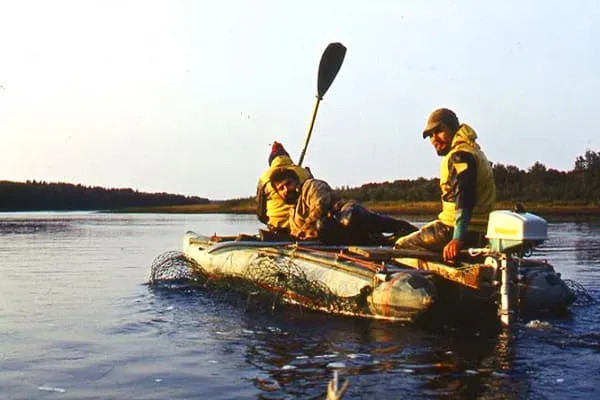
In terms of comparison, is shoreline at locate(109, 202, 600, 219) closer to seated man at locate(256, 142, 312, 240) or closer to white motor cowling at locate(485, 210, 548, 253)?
seated man at locate(256, 142, 312, 240)

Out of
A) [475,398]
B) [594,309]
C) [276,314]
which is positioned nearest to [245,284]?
[276,314]

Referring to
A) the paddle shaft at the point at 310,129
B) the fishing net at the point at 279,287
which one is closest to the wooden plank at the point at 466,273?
the fishing net at the point at 279,287

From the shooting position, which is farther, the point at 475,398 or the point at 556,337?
the point at 556,337

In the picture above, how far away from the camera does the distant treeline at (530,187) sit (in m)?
49.2

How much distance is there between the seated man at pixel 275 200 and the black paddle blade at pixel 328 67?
3.56 m

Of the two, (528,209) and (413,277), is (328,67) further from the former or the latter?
(528,209)

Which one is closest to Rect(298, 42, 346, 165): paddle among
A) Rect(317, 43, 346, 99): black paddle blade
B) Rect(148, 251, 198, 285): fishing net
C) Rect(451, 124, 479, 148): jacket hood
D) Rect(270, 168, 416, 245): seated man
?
Rect(317, 43, 346, 99): black paddle blade

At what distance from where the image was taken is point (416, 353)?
7.98m

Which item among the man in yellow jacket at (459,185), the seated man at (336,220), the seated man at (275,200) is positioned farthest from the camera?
the seated man at (275,200)

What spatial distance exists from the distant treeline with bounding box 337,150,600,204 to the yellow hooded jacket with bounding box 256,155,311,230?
112ft

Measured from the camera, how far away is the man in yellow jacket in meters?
9.33

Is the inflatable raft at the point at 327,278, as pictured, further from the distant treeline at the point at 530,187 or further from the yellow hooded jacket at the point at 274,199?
the distant treeline at the point at 530,187

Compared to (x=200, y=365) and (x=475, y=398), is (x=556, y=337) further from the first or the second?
(x=200, y=365)

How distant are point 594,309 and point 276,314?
12.9ft
